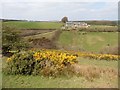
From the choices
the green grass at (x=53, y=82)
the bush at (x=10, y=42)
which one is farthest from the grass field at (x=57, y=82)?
the bush at (x=10, y=42)

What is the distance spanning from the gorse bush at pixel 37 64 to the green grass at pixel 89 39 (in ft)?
89.7

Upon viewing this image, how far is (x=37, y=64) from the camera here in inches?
438

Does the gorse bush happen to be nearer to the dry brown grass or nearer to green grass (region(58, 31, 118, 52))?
the dry brown grass

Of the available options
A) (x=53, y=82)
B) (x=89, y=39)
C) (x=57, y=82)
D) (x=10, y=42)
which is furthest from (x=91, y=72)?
(x=89, y=39)

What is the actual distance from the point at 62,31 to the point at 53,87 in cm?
3884

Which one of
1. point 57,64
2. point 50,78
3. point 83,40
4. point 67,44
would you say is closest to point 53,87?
point 50,78

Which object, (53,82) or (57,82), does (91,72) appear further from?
(53,82)

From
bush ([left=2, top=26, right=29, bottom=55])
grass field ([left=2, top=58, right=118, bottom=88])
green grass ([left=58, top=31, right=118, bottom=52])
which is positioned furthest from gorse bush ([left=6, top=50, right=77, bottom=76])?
green grass ([left=58, top=31, right=118, bottom=52])

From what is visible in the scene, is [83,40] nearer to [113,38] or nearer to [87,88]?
[113,38]

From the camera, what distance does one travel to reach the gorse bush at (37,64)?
35.4 feet

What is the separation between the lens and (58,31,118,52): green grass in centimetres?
4009

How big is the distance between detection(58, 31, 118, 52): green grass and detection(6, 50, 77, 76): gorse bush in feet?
89.7

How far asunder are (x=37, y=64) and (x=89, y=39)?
33087 millimetres

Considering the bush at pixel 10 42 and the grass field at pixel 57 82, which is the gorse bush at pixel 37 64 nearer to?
the grass field at pixel 57 82
